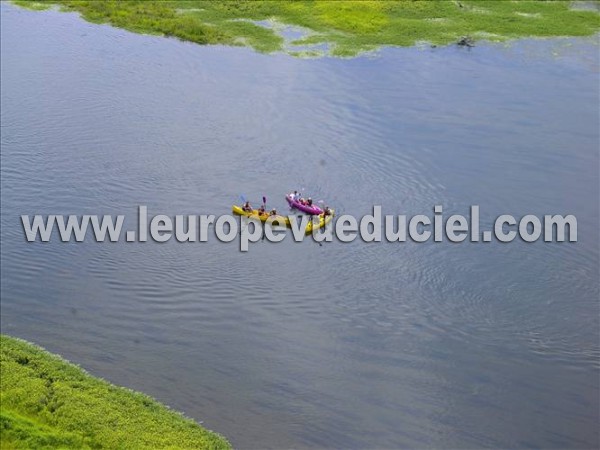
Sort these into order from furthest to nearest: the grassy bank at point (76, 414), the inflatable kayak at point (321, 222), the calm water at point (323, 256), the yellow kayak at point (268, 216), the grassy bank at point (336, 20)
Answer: the grassy bank at point (336, 20) < the yellow kayak at point (268, 216) < the inflatable kayak at point (321, 222) < the calm water at point (323, 256) < the grassy bank at point (76, 414)

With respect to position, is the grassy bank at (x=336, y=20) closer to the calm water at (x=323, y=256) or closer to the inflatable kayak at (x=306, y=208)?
the calm water at (x=323, y=256)

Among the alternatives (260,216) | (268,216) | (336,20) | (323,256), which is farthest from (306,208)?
(336,20)

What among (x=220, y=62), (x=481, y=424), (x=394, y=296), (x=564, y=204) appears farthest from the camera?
(x=220, y=62)

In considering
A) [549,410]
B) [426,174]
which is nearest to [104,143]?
[426,174]

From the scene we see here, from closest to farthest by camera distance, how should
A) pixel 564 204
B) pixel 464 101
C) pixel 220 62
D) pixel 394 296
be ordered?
pixel 394 296 < pixel 564 204 < pixel 464 101 < pixel 220 62

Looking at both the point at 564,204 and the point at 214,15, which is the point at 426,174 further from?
the point at 214,15

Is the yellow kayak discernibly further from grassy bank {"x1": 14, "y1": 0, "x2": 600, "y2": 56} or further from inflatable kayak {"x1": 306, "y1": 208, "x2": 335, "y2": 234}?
grassy bank {"x1": 14, "y1": 0, "x2": 600, "y2": 56}

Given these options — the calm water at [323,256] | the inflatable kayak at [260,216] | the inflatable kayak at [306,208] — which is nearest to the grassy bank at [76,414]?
the calm water at [323,256]
